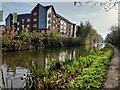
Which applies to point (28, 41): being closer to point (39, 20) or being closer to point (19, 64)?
point (39, 20)

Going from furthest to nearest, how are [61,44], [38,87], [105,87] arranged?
[61,44]
[105,87]
[38,87]

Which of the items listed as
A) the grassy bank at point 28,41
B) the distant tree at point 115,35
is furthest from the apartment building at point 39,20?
the distant tree at point 115,35

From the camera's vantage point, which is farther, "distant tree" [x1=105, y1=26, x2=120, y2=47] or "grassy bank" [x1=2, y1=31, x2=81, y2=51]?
"distant tree" [x1=105, y1=26, x2=120, y2=47]

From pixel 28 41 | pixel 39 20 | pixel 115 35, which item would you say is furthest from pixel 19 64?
pixel 115 35

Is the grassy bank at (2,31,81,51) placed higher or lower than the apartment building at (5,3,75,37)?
lower

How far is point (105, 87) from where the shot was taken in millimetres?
4781

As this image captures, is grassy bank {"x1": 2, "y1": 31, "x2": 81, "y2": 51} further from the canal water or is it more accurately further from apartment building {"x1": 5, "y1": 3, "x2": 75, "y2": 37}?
the canal water

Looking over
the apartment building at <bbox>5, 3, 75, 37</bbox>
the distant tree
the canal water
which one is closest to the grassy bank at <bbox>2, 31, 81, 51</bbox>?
the apartment building at <bbox>5, 3, 75, 37</bbox>

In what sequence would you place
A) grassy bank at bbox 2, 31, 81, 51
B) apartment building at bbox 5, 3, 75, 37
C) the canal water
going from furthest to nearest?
grassy bank at bbox 2, 31, 81, 51
apartment building at bbox 5, 3, 75, 37
the canal water

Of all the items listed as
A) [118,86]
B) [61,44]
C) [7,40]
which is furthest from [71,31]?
[118,86]

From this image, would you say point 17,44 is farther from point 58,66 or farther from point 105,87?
point 105,87

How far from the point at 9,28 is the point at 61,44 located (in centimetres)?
949

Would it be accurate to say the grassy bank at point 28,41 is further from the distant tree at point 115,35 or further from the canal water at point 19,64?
the distant tree at point 115,35

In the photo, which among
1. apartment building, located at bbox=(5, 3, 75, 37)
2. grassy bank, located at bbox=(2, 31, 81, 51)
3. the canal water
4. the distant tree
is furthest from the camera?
the distant tree
